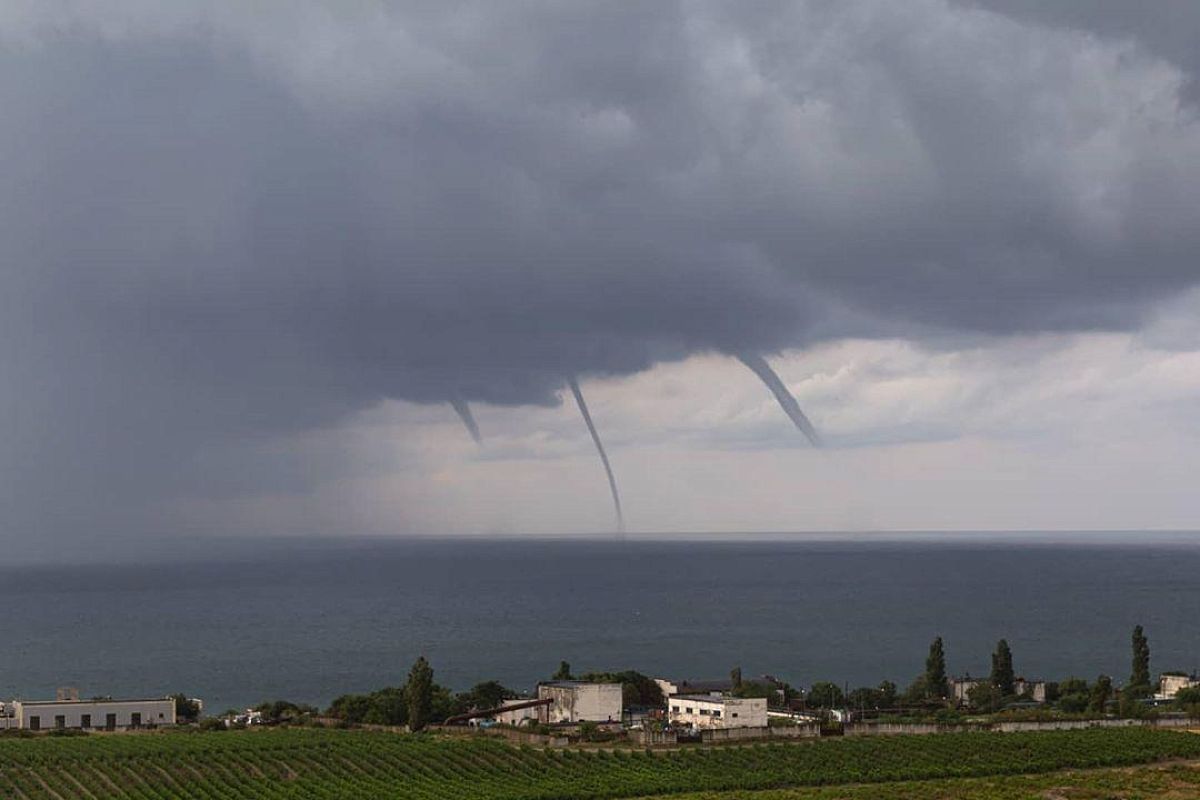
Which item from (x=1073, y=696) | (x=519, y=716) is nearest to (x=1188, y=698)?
(x=1073, y=696)

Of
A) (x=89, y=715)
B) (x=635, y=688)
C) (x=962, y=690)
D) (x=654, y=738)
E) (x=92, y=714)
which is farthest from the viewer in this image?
(x=962, y=690)

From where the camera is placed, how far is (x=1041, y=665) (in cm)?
14188

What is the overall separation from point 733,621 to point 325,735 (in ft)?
452

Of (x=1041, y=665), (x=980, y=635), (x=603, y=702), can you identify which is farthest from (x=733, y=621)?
(x=603, y=702)

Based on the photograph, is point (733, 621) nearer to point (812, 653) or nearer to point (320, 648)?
point (812, 653)

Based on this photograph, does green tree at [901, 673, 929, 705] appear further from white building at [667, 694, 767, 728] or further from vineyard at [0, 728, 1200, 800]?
vineyard at [0, 728, 1200, 800]

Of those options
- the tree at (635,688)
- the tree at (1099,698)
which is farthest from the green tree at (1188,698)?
the tree at (635,688)

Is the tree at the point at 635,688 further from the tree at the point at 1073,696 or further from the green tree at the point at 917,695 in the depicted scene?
the tree at the point at 1073,696

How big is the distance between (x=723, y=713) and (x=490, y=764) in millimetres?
17111

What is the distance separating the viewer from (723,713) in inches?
2793

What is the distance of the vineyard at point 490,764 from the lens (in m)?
53.2

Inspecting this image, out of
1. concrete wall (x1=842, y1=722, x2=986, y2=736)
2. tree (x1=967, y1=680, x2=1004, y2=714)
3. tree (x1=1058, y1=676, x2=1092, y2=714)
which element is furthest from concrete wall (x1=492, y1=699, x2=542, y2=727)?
tree (x1=1058, y1=676, x2=1092, y2=714)

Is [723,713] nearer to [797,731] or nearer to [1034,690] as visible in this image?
[797,731]

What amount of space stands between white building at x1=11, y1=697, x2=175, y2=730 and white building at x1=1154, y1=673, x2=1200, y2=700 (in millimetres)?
65381
